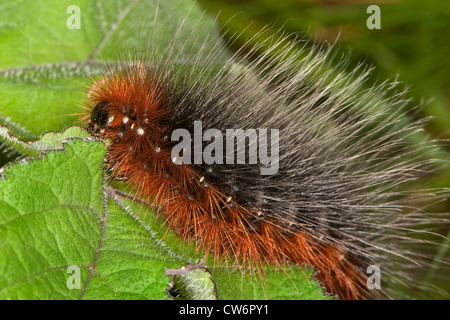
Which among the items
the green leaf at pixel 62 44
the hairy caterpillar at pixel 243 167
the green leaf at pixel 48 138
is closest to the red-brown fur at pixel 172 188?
the hairy caterpillar at pixel 243 167

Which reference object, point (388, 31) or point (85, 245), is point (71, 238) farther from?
point (388, 31)

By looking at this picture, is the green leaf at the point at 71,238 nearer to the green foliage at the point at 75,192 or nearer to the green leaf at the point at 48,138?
the green foliage at the point at 75,192

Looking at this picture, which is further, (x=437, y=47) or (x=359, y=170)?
(x=437, y=47)

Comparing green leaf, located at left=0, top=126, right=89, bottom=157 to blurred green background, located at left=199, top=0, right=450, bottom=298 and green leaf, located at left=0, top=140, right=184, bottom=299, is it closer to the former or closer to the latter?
green leaf, located at left=0, top=140, right=184, bottom=299

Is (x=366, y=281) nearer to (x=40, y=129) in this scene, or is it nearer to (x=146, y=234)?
(x=146, y=234)

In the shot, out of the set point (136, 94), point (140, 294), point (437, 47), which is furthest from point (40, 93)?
point (437, 47)
